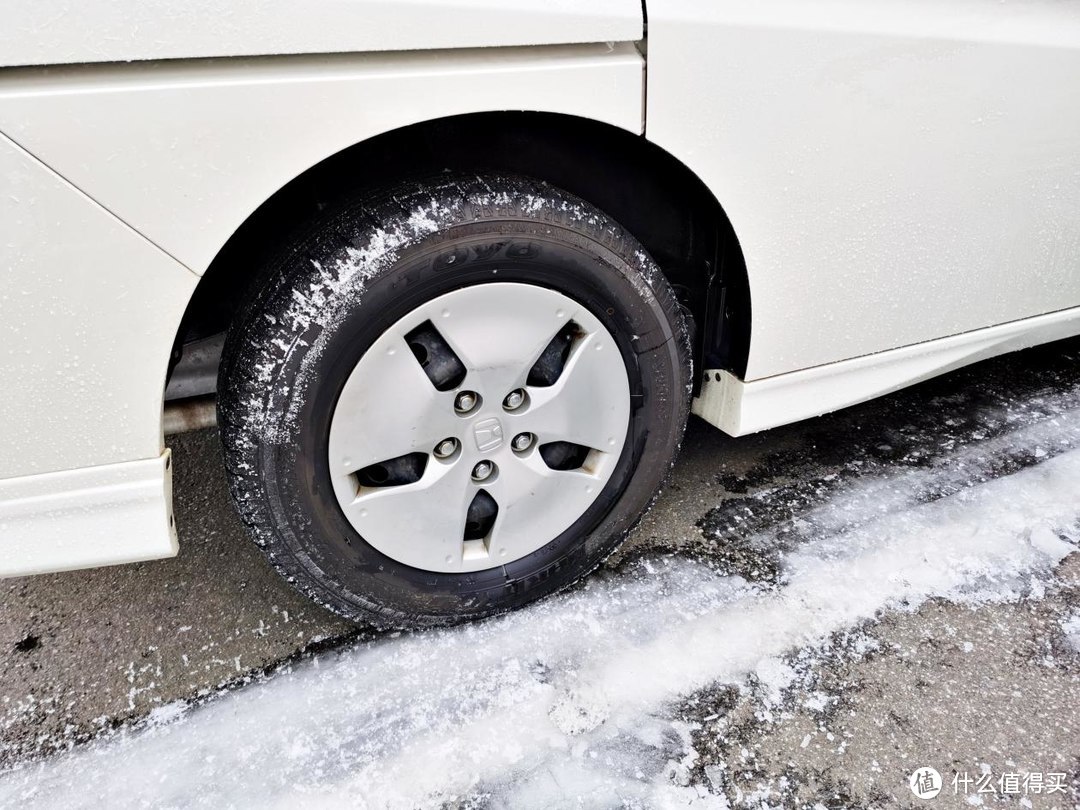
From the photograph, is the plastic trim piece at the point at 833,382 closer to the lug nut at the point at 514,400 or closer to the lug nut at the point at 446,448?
the lug nut at the point at 514,400

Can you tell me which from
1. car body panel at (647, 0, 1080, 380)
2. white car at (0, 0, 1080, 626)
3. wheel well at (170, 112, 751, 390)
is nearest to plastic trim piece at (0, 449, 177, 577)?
white car at (0, 0, 1080, 626)

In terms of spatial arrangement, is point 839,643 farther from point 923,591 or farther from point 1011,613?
point 1011,613

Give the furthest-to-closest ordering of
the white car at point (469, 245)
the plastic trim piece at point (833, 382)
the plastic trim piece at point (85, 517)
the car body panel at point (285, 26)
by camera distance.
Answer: the plastic trim piece at point (833, 382) < the plastic trim piece at point (85, 517) < the white car at point (469, 245) < the car body panel at point (285, 26)

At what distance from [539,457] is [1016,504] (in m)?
1.28

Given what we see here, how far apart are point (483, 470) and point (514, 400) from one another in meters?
0.15

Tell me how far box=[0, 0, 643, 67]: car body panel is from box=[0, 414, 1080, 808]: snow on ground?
113 centimetres

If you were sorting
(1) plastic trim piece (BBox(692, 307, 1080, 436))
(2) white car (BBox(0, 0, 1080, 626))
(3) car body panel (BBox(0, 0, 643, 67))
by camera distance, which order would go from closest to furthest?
(3) car body panel (BBox(0, 0, 643, 67))
(2) white car (BBox(0, 0, 1080, 626))
(1) plastic trim piece (BBox(692, 307, 1080, 436))

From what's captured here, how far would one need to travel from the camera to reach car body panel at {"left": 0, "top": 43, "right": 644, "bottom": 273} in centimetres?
101

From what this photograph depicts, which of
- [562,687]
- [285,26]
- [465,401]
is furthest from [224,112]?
[562,687]

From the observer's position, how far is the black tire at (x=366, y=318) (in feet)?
4.17

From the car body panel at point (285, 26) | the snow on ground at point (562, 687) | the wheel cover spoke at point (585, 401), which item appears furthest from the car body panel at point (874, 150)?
the snow on ground at point (562, 687)

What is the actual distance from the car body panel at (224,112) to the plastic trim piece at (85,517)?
388 millimetres

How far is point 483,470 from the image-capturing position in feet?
4.95

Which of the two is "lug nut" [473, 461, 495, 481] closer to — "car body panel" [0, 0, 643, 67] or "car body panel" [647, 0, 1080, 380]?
"car body panel" [647, 0, 1080, 380]
